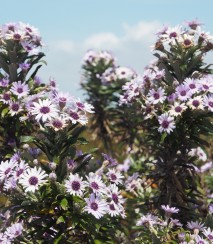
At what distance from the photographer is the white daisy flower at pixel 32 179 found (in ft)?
14.4

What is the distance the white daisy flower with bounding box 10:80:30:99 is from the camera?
541 cm

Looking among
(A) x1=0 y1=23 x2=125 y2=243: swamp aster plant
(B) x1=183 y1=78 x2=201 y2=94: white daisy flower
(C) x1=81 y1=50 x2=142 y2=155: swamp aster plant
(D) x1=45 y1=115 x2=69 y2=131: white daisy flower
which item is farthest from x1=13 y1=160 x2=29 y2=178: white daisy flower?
(C) x1=81 y1=50 x2=142 y2=155: swamp aster plant

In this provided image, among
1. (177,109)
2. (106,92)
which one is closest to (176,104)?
(177,109)

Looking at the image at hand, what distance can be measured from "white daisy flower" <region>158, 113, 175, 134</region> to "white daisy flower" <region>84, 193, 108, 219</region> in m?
1.29

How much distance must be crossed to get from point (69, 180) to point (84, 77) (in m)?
7.65

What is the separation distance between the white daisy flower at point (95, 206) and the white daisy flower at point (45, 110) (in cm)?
78

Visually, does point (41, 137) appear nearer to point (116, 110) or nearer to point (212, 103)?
point (212, 103)

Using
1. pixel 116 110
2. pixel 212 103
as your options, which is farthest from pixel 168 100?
pixel 116 110

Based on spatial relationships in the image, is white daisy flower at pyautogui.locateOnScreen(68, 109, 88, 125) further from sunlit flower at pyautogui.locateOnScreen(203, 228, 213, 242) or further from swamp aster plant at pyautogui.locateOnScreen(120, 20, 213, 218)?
sunlit flower at pyautogui.locateOnScreen(203, 228, 213, 242)

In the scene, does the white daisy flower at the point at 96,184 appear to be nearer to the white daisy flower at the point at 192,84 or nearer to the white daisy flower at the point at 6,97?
the white daisy flower at the point at 6,97

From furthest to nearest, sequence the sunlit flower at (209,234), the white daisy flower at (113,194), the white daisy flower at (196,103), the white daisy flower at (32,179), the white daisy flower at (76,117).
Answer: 1. the white daisy flower at (196,103)
2. the sunlit flower at (209,234)
3. the white daisy flower at (113,194)
4. the white daisy flower at (76,117)
5. the white daisy flower at (32,179)

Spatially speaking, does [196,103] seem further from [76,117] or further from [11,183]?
[11,183]

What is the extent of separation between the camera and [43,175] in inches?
177

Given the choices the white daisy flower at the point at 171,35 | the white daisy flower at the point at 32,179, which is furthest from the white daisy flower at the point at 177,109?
the white daisy flower at the point at 32,179
